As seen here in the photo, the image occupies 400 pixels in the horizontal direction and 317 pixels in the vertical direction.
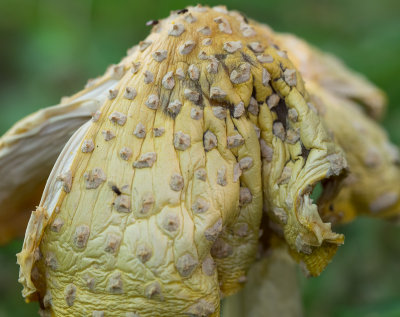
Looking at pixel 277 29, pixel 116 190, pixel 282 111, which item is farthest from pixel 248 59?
pixel 277 29

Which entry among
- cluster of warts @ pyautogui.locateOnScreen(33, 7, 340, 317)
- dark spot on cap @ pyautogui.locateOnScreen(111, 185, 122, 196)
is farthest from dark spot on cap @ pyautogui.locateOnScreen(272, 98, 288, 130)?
dark spot on cap @ pyautogui.locateOnScreen(111, 185, 122, 196)

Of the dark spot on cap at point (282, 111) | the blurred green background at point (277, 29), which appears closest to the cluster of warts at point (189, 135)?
the dark spot on cap at point (282, 111)

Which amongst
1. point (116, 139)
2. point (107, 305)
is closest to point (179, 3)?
point (116, 139)

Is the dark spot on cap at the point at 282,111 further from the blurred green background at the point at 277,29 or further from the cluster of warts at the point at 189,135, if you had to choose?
the blurred green background at the point at 277,29

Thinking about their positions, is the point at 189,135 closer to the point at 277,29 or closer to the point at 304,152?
the point at 304,152

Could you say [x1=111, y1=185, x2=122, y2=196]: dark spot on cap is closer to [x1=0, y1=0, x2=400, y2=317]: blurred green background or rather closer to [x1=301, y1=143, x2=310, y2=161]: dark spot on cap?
[x1=301, y1=143, x2=310, y2=161]: dark spot on cap

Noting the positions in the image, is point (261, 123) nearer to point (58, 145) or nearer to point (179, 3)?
point (58, 145)
